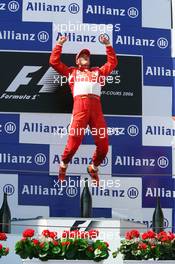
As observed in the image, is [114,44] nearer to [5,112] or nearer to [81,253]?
[5,112]

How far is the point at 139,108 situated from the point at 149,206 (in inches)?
45.6

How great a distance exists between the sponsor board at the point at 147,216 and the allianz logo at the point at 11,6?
8.99 feet

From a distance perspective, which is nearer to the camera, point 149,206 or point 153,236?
point 153,236

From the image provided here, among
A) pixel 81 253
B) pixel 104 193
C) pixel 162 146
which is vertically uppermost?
pixel 162 146

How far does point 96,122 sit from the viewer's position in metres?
8.51

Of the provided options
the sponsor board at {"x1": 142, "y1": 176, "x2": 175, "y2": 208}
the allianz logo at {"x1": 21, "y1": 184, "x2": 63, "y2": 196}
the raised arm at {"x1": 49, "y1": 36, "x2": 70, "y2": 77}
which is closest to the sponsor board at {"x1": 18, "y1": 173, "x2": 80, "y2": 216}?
the allianz logo at {"x1": 21, "y1": 184, "x2": 63, "y2": 196}

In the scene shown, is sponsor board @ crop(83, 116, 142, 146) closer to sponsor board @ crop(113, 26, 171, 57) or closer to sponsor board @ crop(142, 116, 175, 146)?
sponsor board @ crop(142, 116, 175, 146)

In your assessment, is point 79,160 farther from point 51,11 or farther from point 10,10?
point 10,10

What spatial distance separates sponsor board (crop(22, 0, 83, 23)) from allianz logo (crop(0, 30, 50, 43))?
18 cm

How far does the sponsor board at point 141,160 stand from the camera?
863 cm

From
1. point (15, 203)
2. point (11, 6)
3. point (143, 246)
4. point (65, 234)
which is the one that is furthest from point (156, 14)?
point (143, 246)

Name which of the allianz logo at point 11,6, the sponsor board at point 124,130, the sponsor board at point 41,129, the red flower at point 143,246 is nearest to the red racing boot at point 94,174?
the sponsor board at point 124,130

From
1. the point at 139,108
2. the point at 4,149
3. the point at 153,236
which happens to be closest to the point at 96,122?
the point at 139,108

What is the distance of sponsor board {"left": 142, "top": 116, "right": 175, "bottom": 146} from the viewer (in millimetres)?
8711
